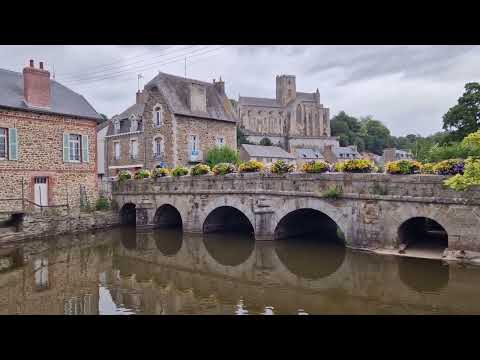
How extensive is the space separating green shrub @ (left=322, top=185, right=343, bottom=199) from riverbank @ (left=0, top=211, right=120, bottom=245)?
11.2m

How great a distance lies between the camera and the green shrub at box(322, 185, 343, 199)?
40.0 feet

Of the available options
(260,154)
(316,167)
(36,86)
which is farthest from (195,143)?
(260,154)

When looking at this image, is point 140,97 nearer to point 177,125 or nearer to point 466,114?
point 177,125

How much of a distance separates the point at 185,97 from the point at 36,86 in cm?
955

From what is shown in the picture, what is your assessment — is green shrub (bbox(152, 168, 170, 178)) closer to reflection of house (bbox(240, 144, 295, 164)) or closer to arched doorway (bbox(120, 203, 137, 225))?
arched doorway (bbox(120, 203, 137, 225))

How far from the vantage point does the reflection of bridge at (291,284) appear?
7297 millimetres

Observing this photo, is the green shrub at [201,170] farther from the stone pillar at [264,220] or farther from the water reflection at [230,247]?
the stone pillar at [264,220]

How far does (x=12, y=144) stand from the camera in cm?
1622

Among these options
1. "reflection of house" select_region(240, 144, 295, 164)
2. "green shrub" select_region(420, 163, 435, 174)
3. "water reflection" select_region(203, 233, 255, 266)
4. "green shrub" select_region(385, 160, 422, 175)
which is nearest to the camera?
"green shrub" select_region(420, 163, 435, 174)

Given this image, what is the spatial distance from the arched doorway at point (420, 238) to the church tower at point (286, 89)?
208 ft

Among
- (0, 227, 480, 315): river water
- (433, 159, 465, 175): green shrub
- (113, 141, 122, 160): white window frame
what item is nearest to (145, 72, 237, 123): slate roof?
(113, 141, 122, 160): white window frame

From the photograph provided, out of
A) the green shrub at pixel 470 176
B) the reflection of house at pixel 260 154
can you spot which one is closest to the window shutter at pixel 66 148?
the green shrub at pixel 470 176
